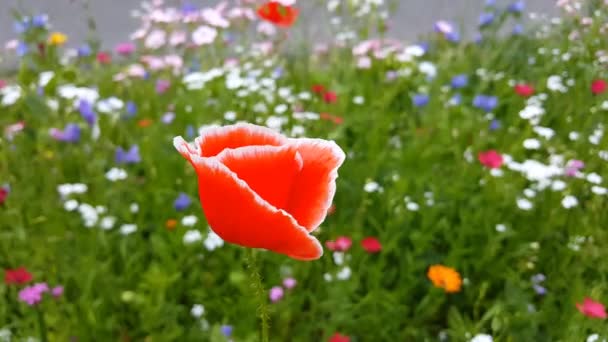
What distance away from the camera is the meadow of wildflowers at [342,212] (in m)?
1.98

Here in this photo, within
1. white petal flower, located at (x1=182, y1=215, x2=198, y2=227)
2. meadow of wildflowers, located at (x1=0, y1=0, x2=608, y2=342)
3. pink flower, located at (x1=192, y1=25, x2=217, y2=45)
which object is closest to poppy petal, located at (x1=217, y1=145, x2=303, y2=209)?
meadow of wildflowers, located at (x1=0, y1=0, x2=608, y2=342)

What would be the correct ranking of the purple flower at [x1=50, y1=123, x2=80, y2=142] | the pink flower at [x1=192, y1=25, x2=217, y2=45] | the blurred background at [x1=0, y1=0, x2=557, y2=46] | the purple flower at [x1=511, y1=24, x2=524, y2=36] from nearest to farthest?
1. the purple flower at [x1=50, y1=123, x2=80, y2=142]
2. the pink flower at [x1=192, y1=25, x2=217, y2=45]
3. the purple flower at [x1=511, y1=24, x2=524, y2=36]
4. the blurred background at [x1=0, y1=0, x2=557, y2=46]

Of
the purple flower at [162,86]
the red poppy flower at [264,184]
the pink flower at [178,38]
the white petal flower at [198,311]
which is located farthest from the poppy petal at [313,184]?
the pink flower at [178,38]

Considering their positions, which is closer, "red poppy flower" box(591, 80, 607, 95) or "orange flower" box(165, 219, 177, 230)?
"orange flower" box(165, 219, 177, 230)

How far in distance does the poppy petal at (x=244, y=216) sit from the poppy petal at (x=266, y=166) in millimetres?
26

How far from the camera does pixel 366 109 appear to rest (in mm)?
2992

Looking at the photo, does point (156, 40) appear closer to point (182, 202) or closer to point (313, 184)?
point (182, 202)

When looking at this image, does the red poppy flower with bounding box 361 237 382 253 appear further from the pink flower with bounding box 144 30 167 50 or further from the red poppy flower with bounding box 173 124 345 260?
the pink flower with bounding box 144 30 167 50

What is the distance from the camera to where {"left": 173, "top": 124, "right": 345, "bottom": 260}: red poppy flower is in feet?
2.51

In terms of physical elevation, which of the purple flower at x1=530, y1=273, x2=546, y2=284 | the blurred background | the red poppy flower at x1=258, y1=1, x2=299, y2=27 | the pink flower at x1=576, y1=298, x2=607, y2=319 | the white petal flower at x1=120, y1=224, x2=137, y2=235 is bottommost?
the blurred background

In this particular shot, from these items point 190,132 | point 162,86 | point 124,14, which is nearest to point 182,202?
point 190,132

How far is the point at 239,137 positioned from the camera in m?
0.85

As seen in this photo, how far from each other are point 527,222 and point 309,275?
2.55 ft

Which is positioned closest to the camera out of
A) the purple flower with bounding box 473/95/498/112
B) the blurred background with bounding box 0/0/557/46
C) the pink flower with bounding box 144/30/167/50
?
the purple flower with bounding box 473/95/498/112
